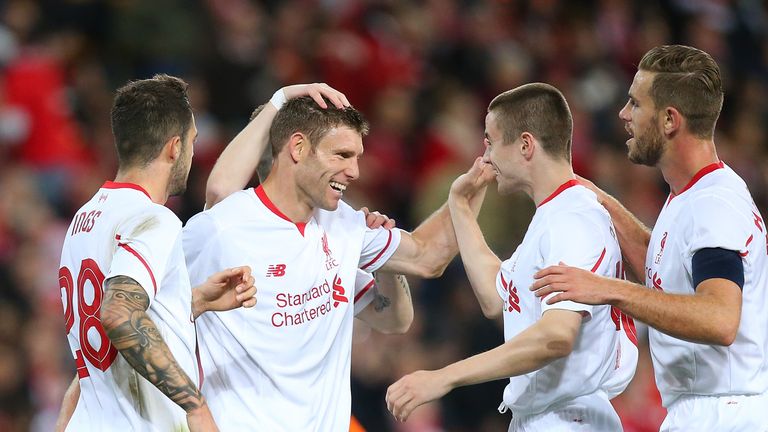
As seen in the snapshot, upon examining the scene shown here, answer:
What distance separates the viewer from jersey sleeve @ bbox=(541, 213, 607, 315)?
492 cm

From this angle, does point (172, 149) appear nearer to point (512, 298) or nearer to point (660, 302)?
point (512, 298)

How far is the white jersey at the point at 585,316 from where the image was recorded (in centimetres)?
498

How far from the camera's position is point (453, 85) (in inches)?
465

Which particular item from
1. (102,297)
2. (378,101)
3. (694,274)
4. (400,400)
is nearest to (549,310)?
(694,274)

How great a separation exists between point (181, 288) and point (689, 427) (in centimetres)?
217

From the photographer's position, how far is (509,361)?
4.74 metres

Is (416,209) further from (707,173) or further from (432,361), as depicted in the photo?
(707,173)

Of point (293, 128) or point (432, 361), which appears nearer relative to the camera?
point (293, 128)

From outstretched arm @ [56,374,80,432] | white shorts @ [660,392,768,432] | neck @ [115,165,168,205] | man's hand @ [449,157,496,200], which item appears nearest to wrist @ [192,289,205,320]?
neck @ [115,165,168,205]

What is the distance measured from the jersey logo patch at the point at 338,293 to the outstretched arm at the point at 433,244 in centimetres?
35

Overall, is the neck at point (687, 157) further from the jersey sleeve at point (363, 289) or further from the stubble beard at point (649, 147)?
the jersey sleeve at point (363, 289)

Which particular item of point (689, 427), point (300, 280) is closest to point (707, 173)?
point (689, 427)

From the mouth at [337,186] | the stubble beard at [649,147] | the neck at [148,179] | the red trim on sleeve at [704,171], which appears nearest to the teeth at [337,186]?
the mouth at [337,186]

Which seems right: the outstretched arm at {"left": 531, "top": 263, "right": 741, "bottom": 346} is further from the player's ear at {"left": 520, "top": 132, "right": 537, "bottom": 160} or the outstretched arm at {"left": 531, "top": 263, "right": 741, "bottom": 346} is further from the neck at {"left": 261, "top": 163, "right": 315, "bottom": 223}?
the neck at {"left": 261, "top": 163, "right": 315, "bottom": 223}
